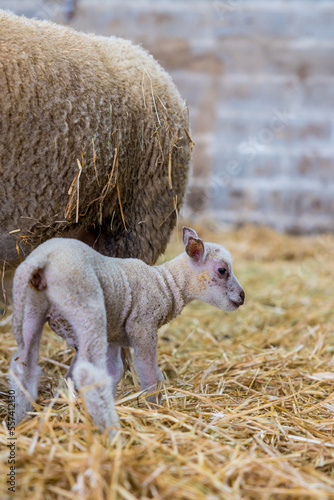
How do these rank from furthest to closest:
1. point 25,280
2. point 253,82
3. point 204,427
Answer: point 253,82 → point 204,427 → point 25,280

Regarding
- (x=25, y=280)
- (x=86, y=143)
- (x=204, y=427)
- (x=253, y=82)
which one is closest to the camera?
(x=25, y=280)

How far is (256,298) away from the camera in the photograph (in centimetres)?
398

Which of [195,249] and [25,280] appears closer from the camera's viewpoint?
[25,280]

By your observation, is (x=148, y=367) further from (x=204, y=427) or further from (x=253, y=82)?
(x=253, y=82)

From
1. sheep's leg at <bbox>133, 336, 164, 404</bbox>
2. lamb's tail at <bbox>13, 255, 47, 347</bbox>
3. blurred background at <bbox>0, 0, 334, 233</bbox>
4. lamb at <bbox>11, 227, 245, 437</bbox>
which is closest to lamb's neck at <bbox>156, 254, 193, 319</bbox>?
lamb at <bbox>11, 227, 245, 437</bbox>

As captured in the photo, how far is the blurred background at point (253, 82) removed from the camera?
554 centimetres

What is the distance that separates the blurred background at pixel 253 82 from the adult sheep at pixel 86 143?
3627 mm

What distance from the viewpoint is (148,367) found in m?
1.87

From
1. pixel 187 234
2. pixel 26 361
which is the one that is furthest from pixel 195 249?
pixel 26 361

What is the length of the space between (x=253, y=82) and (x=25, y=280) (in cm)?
473

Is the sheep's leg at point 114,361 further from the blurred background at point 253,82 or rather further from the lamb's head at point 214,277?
the blurred background at point 253,82

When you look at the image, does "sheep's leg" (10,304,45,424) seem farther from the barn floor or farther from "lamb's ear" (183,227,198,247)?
"lamb's ear" (183,227,198,247)

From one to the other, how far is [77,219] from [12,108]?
1.41 ft

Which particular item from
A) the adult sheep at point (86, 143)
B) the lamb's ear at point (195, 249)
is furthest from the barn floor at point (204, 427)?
the adult sheep at point (86, 143)
